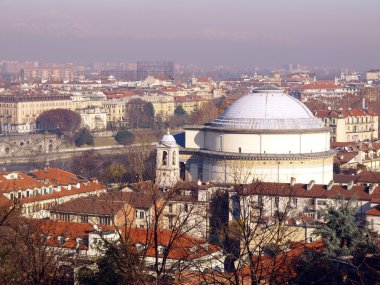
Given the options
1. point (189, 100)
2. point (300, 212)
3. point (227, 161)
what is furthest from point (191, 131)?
Result: point (189, 100)

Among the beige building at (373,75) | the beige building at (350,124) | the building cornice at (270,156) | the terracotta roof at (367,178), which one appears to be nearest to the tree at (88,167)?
the building cornice at (270,156)

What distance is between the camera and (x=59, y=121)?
61406 mm

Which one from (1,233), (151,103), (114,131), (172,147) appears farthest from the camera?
(151,103)

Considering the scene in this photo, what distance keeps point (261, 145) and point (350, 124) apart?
65.9 ft

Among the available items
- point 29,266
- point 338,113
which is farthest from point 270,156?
point 338,113

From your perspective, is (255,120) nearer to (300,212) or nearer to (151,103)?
(300,212)

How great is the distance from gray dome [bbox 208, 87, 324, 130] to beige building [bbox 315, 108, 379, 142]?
1486 cm

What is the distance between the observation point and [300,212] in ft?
72.0

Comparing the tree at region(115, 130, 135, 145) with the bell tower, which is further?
the tree at region(115, 130, 135, 145)

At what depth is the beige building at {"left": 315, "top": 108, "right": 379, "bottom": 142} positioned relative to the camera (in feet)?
145

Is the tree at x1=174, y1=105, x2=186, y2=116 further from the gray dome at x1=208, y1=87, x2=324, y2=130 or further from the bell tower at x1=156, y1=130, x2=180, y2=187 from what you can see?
the bell tower at x1=156, y1=130, x2=180, y2=187

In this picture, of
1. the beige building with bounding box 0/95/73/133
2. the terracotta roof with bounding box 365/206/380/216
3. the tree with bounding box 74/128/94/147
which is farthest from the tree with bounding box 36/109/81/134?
the terracotta roof with bounding box 365/206/380/216

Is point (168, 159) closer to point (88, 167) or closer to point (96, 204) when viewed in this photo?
point (96, 204)

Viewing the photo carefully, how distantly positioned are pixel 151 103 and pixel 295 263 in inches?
2308
